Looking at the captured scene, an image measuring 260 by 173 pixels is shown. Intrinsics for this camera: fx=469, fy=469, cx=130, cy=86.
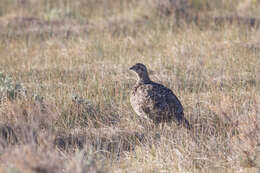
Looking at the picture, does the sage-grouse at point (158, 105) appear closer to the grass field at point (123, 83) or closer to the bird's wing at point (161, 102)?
the bird's wing at point (161, 102)

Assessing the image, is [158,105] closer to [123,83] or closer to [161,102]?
[161,102]

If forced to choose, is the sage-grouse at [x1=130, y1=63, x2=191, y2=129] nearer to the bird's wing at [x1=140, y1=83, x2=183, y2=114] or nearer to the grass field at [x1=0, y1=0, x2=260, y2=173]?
the bird's wing at [x1=140, y1=83, x2=183, y2=114]

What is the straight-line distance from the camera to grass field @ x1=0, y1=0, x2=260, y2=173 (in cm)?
504

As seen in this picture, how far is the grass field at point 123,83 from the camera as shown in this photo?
16.5 feet

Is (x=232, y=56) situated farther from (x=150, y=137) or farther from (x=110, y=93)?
(x=150, y=137)

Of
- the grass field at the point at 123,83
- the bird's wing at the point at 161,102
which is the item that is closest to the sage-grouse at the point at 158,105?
the bird's wing at the point at 161,102

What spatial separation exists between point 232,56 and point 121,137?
4031mm

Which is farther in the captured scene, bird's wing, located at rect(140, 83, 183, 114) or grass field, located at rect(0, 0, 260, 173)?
bird's wing, located at rect(140, 83, 183, 114)

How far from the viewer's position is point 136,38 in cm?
1124

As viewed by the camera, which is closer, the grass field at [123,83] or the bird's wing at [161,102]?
the grass field at [123,83]

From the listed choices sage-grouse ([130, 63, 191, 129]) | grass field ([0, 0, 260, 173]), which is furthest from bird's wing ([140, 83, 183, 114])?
grass field ([0, 0, 260, 173])

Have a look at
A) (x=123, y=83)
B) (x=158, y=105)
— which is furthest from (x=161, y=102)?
(x=123, y=83)

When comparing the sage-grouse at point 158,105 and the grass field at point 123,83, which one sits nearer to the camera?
the grass field at point 123,83

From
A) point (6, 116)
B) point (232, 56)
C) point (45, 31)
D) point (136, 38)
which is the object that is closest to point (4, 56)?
point (45, 31)
